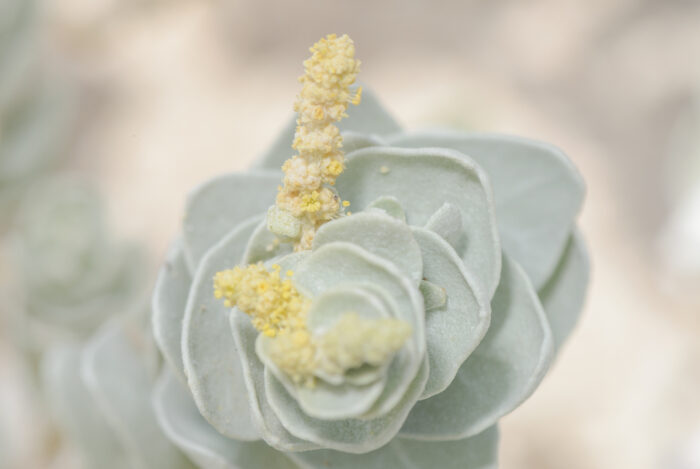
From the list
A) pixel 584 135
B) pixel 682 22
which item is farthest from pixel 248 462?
pixel 682 22

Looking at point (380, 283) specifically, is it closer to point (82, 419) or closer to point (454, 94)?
point (82, 419)

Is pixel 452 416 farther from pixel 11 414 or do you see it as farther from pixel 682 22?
pixel 682 22

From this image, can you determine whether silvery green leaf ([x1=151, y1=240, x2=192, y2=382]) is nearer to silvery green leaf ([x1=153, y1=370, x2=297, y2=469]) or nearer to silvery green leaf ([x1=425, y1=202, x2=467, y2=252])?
silvery green leaf ([x1=153, y1=370, x2=297, y2=469])

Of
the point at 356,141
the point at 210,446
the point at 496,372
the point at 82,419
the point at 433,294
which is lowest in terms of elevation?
the point at 82,419

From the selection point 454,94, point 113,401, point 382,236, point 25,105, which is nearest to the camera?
point 382,236

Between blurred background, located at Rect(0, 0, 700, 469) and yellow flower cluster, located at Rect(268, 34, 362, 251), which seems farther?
blurred background, located at Rect(0, 0, 700, 469)

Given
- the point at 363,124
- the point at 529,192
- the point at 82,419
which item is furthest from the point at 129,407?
the point at 529,192

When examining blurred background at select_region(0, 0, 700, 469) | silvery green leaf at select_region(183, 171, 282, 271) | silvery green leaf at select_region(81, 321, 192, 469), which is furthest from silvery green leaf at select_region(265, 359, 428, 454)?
blurred background at select_region(0, 0, 700, 469)
